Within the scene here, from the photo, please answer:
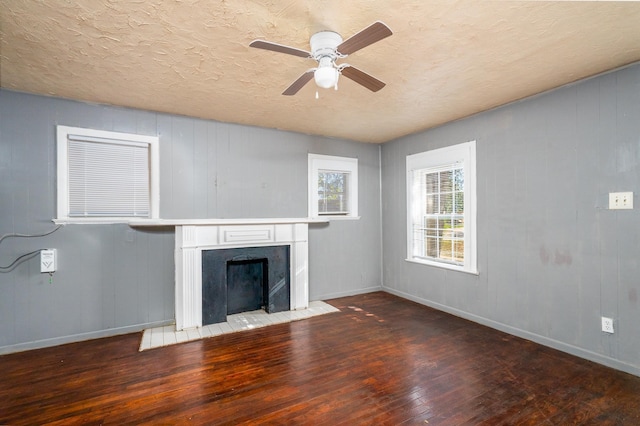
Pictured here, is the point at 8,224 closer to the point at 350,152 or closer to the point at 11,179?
the point at 11,179

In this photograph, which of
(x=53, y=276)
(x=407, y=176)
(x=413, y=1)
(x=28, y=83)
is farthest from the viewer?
(x=407, y=176)

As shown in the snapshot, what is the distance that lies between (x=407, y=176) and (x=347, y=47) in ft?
10.2

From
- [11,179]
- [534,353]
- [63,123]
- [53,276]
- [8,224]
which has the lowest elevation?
[534,353]

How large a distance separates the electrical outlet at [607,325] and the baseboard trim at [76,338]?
4.37 meters

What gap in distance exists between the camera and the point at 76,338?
122 inches

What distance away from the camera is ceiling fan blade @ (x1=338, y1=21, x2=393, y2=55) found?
1.51 m

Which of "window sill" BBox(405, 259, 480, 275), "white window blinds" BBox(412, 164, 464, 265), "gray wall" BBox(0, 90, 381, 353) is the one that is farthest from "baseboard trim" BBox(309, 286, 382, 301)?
"white window blinds" BBox(412, 164, 464, 265)

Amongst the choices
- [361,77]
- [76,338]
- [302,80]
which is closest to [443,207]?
[361,77]

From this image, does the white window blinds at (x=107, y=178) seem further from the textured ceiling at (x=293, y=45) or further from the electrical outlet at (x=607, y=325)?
the electrical outlet at (x=607, y=325)

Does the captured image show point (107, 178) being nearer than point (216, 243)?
Yes

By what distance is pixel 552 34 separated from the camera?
2.02 m

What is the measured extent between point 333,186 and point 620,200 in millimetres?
3279

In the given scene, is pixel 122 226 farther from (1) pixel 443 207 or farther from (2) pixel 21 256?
(1) pixel 443 207

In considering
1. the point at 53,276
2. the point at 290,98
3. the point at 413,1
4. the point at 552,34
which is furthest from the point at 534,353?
the point at 53,276
